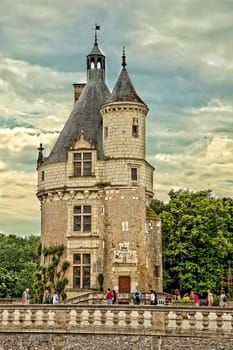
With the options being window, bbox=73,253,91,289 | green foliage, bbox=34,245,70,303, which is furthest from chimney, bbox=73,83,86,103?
window, bbox=73,253,91,289

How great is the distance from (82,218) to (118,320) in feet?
64.6

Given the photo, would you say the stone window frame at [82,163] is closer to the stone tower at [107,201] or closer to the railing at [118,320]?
the stone tower at [107,201]

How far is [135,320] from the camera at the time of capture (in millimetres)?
30672

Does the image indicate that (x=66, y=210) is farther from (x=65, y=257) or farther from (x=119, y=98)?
(x=119, y=98)

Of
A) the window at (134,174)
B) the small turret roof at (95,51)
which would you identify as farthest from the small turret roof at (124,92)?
the small turret roof at (95,51)

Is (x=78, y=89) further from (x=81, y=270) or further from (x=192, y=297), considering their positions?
(x=192, y=297)

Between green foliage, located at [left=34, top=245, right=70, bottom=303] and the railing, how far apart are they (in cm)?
1629

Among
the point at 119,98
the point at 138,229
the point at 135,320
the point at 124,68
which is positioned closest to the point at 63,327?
the point at 135,320

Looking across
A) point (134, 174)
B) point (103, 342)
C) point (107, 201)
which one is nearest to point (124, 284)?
point (107, 201)

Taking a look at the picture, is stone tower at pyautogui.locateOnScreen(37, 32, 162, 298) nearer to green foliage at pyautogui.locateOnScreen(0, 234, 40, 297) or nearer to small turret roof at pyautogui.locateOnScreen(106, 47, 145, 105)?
small turret roof at pyautogui.locateOnScreen(106, 47, 145, 105)

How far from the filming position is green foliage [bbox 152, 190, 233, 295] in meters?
55.6

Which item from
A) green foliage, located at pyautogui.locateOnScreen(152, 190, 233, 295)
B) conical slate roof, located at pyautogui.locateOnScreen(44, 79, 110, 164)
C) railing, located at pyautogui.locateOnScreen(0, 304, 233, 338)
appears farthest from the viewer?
green foliage, located at pyautogui.locateOnScreen(152, 190, 233, 295)

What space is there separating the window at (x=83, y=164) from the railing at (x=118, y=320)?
19079 millimetres

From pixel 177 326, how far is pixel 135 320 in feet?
6.18
